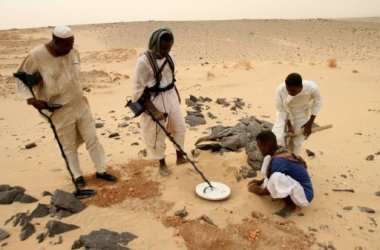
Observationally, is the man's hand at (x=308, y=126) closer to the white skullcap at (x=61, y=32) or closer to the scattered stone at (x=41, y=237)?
the white skullcap at (x=61, y=32)

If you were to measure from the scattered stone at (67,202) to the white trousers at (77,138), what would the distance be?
47 centimetres

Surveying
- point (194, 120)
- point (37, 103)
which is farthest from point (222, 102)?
point (37, 103)

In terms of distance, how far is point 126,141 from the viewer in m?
7.02

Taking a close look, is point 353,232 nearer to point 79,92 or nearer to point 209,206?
point 209,206

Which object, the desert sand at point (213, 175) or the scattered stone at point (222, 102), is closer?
the desert sand at point (213, 175)

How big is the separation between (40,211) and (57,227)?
516 millimetres

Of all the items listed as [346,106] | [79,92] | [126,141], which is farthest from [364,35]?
[79,92]

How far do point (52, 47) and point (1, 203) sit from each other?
211 cm

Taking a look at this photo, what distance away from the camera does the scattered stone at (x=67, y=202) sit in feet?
14.4

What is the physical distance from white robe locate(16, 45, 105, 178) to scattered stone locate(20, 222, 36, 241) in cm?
96

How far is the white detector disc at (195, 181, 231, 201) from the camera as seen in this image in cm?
447

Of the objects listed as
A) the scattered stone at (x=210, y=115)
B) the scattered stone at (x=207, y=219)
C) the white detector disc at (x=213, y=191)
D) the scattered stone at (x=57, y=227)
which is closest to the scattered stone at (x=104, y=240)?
the scattered stone at (x=57, y=227)

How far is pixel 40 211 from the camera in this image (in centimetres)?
441

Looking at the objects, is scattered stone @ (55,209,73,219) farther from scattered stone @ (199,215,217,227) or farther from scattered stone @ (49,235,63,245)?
scattered stone @ (199,215,217,227)
